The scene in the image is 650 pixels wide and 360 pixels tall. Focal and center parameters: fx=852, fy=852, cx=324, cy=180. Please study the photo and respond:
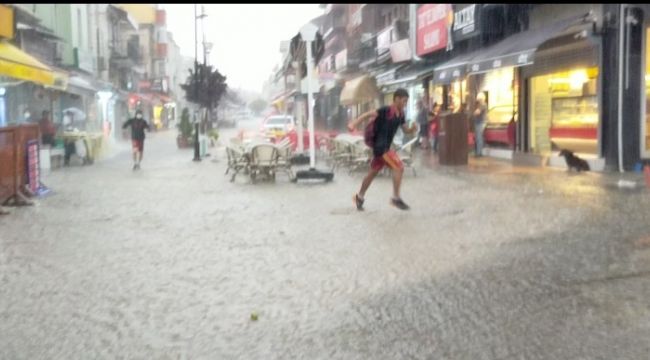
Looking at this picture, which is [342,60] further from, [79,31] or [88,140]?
[88,140]

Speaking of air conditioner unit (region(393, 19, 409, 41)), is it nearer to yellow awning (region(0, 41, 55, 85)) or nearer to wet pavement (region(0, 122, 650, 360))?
yellow awning (region(0, 41, 55, 85))

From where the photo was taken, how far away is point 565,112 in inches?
762

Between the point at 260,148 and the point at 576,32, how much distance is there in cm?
679

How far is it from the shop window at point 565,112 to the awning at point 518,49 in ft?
3.67

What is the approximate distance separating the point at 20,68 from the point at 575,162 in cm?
1131

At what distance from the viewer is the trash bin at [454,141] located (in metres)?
20.0

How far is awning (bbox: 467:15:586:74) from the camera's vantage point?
1664 centimetres

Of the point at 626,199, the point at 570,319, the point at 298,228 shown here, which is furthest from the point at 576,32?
the point at 570,319

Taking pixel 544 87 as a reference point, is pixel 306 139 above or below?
below

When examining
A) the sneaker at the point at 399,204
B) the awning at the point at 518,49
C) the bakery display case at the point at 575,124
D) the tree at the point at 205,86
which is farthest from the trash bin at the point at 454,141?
the tree at the point at 205,86

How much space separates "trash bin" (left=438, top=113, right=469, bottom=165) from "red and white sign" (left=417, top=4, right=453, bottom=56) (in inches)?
240

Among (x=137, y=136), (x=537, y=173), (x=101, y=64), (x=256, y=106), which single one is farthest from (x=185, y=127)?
(x=256, y=106)

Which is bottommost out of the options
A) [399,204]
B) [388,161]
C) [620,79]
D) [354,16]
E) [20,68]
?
[399,204]

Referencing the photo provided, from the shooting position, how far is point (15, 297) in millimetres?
6809
